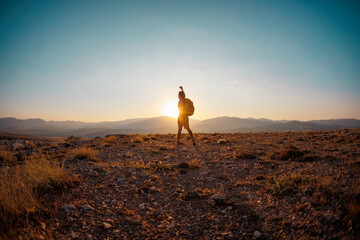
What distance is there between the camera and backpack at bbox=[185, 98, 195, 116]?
1282 centimetres

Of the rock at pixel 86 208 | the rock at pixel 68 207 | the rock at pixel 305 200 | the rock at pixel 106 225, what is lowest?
the rock at pixel 106 225

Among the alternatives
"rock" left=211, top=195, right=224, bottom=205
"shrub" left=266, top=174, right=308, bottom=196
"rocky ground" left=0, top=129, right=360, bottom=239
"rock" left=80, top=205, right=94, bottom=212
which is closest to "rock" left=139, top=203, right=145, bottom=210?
"rocky ground" left=0, top=129, right=360, bottom=239

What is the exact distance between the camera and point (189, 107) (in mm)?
12898

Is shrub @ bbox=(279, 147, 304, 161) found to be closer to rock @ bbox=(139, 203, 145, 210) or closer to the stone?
rock @ bbox=(139, 203, 145, 210)

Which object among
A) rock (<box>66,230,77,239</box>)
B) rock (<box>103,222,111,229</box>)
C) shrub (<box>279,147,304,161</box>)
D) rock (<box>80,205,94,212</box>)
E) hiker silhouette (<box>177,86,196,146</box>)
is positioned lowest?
rock (<box>103,222,111,229</box>)

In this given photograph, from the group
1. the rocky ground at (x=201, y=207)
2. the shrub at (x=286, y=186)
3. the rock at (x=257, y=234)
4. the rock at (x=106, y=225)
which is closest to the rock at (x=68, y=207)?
the rocky ground at (x=201, y=207)

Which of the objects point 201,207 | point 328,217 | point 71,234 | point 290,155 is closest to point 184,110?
point 290,155

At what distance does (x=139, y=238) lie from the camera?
10.4ft

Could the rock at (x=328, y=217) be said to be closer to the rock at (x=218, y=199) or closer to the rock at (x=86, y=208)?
the rock at (x=218, y=199)

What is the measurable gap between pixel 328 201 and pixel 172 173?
450 cm

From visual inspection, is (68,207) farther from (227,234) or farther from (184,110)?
(184,110)

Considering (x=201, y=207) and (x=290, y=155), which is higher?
(x=290, y=155)

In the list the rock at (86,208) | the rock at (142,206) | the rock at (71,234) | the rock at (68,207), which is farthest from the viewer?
the rock at (142,206)

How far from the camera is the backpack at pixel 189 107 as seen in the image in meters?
12.8
